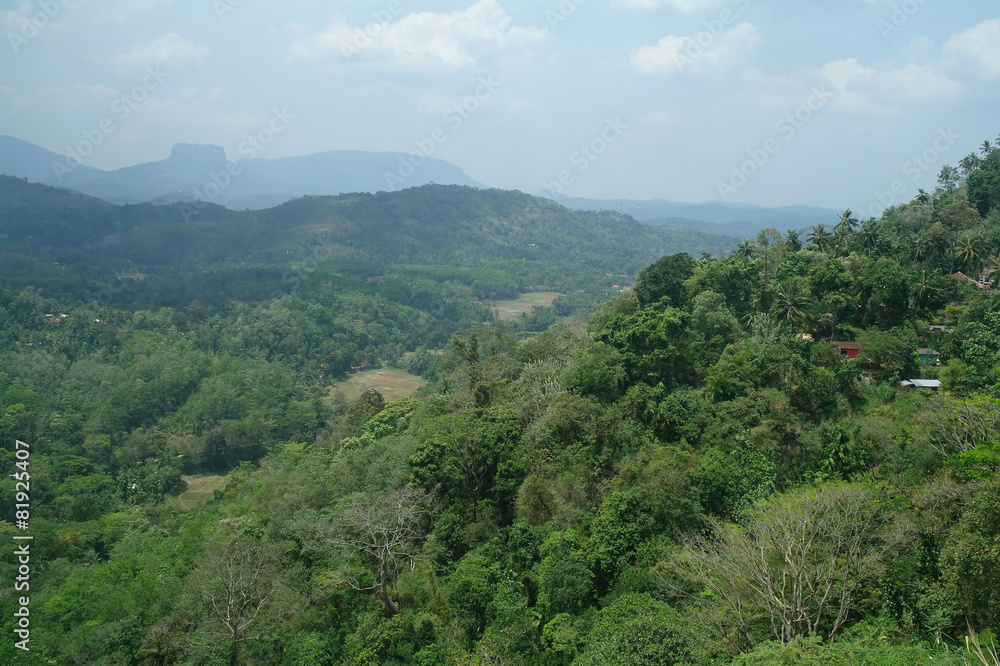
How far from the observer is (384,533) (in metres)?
14.0

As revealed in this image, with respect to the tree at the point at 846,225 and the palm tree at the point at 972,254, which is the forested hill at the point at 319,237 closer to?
the tree at the point at 846,225

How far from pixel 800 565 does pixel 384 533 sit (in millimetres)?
8699

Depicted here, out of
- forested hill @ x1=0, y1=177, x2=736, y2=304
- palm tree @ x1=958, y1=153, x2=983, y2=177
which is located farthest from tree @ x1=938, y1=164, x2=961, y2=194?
forested hill @ x1=0, y1=177, x2=736, y2=304

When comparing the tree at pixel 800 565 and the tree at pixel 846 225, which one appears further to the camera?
the tree at pixel 846 225

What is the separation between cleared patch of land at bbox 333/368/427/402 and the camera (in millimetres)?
61562

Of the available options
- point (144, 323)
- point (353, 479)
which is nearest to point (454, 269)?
point (144, 323)

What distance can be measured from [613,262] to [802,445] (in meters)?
142

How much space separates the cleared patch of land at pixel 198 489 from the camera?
38750mm

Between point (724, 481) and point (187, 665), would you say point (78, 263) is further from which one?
point (724, 481)

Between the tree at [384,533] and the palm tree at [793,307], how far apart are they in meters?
14.6

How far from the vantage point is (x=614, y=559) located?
1352cm

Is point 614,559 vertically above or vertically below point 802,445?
below

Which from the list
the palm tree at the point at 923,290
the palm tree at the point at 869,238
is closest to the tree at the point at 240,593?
the palm tree at the point at 923,290

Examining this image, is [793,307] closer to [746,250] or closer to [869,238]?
[746,250]
